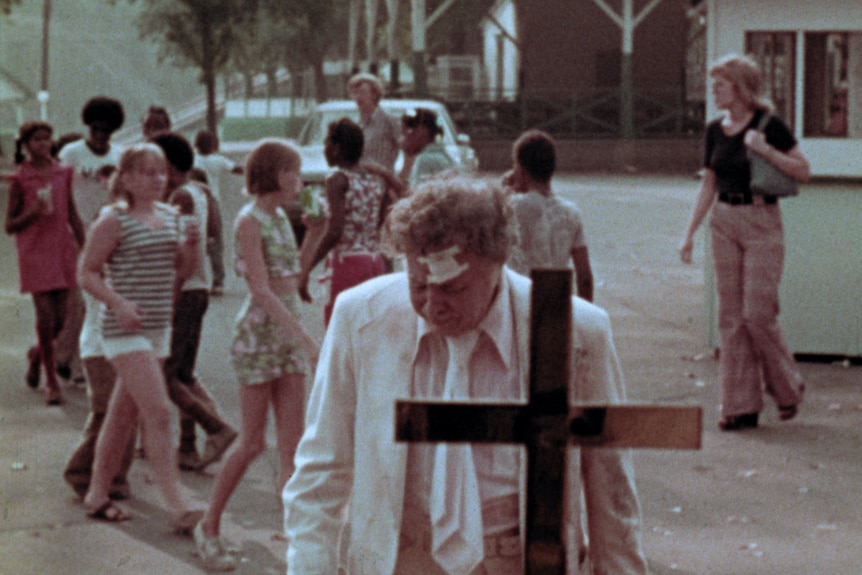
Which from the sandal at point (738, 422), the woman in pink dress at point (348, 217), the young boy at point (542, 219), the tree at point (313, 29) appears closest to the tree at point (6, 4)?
the tree at point (313, 29)

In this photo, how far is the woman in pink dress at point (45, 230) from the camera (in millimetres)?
10203

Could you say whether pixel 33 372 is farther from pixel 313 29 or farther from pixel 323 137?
pixel 313 29

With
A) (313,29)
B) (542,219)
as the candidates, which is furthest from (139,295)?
(313,29)

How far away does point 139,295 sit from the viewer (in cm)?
698

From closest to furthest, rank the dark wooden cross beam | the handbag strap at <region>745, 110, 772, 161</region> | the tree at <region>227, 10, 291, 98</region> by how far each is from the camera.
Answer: the dark wooden cross beam → the handbag strap at <region>745, 110, 772, 161</region> → the tree at <region>227, 10, 291, 98</region>

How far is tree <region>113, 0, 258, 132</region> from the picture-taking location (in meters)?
46.9

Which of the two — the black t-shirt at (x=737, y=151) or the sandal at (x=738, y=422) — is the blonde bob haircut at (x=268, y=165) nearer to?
the black t-shirt at (x=737, y=151)

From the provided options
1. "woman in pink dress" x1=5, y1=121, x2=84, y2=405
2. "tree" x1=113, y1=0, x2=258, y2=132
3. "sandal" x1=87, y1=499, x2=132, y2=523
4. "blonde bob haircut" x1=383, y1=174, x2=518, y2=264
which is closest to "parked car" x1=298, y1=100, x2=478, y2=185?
"woman in pink dress" x1=5, y1=121, x2=84, y2=405

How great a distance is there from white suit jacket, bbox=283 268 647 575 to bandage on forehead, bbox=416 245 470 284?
0.57ft

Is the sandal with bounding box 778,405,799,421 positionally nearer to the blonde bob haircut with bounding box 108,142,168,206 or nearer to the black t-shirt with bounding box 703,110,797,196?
the black t-shirt with bounding box 703,110,797,196

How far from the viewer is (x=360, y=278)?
768cm

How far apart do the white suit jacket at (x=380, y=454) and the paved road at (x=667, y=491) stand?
3380 millimetres

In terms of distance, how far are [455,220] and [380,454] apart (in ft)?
1.52

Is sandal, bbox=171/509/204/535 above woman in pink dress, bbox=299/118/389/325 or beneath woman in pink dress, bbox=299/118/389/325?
beneath
